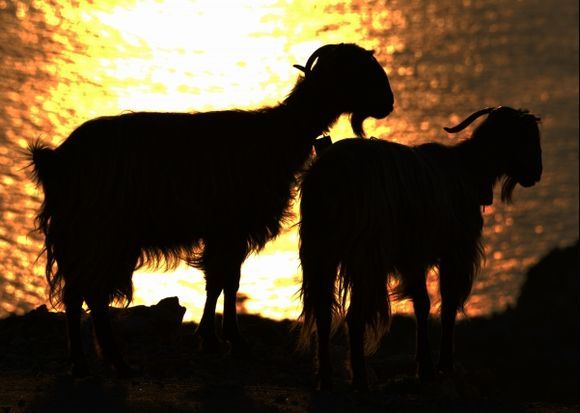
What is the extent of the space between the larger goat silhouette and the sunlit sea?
106 ft

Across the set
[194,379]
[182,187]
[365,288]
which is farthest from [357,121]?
[194,379]

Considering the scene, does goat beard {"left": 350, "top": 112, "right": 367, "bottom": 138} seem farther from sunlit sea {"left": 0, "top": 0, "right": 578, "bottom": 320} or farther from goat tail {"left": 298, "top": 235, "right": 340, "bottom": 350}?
sunlit sea {"left": 0, "top": 0, "right": 578, "bottom": 320}

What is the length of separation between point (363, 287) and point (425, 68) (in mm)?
Answer: 88921

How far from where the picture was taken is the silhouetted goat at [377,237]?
10.9 m

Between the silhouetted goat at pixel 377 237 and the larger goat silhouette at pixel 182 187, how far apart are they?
54.3 inches

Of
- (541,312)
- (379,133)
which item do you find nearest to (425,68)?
(379,133)

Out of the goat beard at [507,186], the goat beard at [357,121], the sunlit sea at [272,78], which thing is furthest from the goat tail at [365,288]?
the sunlit sea at [272,78]

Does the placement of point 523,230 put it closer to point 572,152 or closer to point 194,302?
point 572,152

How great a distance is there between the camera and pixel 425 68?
98.6m

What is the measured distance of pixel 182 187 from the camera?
12.2 metres

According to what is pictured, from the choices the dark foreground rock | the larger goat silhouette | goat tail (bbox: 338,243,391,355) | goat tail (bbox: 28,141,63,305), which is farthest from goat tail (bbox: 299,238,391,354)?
goat tail (bbox: 28,141,63,305)

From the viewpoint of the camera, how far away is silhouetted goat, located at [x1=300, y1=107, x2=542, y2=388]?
428 inches

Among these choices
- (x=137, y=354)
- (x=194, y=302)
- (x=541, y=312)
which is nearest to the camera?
(x=137, y=354)

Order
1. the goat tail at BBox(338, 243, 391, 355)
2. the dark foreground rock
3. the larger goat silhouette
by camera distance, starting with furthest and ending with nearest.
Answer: the larger goat silhouette < the goat tail at BBox(338, 243, 391, 355) < the dark foreground rock
